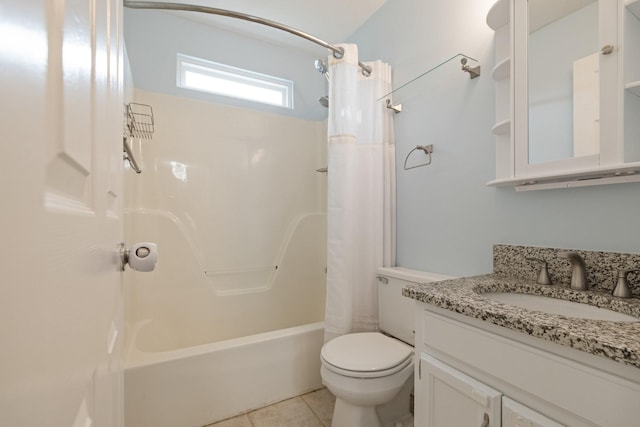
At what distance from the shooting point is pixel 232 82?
2441mm

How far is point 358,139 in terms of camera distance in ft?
5.96

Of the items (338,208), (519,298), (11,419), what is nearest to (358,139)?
(338,208)

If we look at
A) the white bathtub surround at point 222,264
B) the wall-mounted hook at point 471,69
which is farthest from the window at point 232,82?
the wall-mounted hook at point 471,69

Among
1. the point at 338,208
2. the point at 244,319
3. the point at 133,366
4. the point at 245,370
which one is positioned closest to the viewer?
the point at 133,366

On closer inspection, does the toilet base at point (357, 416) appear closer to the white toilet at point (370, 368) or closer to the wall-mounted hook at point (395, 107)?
the white toilet at point (370, 368)

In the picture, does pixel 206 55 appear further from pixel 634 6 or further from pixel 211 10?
pixel 634 6

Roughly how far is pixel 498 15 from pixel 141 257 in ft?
5.42

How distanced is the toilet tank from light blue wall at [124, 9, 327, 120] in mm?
1723

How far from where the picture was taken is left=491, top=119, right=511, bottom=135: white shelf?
1188 mm

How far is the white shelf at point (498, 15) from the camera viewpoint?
1.18 metres

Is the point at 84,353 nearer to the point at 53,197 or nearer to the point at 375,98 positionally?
the point at 53,197

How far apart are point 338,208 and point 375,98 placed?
0.78 metres

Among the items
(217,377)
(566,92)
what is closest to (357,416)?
(217,377)

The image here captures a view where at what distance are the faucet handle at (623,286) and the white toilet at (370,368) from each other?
0.67m
